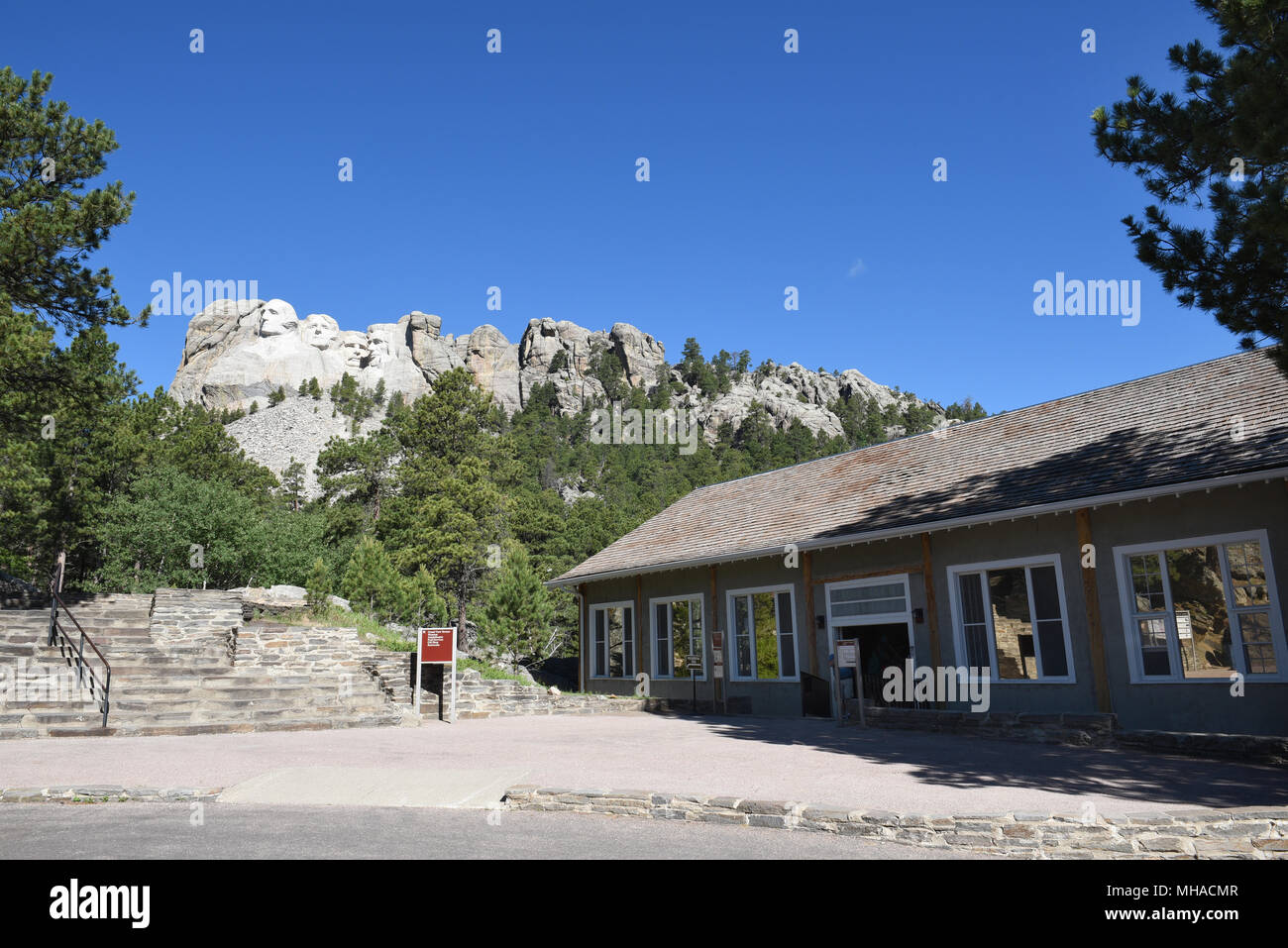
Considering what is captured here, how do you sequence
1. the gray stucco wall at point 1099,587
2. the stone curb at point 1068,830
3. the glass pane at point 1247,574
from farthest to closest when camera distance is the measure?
the glass pane at point 1247,574 → the gray stucco wall at point 1099,587 → the stone curb at point 1068,830

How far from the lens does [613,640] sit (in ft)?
72.9

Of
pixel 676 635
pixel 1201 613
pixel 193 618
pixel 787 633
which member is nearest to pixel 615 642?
pixel 676 635

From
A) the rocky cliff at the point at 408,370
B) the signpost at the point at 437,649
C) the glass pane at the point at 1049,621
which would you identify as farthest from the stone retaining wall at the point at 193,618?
the rocky cliff at the point at 408,370

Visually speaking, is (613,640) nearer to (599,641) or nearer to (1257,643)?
(599,641)

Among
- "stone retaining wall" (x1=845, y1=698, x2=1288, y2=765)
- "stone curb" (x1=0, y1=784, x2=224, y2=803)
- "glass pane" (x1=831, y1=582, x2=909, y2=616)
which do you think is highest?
"glass pane" (x1=831, y1=582, x2=909, y2=616)

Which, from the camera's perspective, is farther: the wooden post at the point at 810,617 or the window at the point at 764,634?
the window at the point at 764,634

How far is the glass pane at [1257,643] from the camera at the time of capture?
10648 millimetres

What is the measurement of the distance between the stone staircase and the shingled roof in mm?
7798

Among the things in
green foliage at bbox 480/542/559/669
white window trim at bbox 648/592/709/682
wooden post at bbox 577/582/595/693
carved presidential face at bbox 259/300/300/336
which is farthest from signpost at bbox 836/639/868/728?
carved presidential face at bbox 259/300/300/336

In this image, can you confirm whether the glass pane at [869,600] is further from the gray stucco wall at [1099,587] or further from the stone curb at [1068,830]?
the stone curb at [1068,830]

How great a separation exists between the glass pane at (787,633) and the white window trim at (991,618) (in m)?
3.80

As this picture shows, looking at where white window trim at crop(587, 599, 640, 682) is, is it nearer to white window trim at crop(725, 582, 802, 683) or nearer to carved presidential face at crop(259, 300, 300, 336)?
white window trim at crop(725, 582, 802, 683)

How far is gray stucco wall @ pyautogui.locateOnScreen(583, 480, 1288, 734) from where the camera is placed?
10.7 metres

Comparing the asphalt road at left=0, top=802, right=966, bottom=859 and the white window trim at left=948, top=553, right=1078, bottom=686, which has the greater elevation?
the white window trim at left=948, top=553, right=1078, bottom=686
